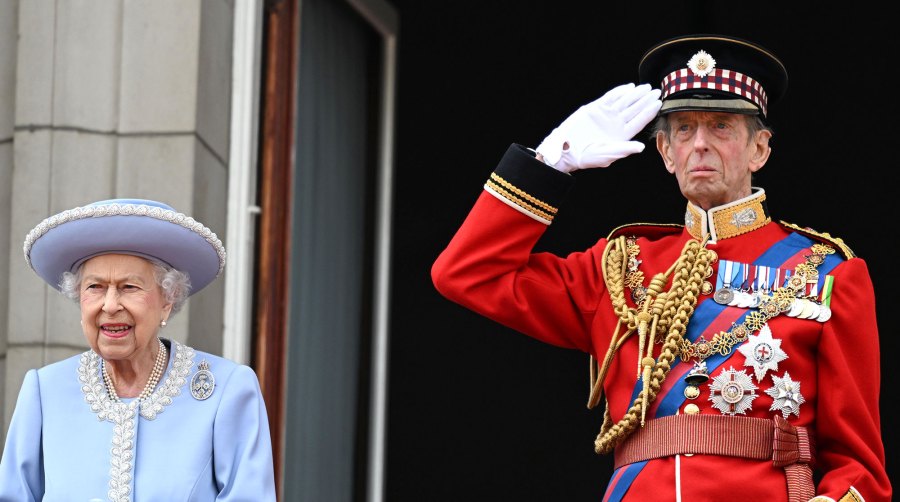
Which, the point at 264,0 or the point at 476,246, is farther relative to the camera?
the point at 264,0

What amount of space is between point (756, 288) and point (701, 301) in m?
0.13

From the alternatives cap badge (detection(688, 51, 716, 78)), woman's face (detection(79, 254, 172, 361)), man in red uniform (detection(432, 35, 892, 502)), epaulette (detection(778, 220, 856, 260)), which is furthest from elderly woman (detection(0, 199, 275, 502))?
epaulette (detection(778, 220, 856, 260))

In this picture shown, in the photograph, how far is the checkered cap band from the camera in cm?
436

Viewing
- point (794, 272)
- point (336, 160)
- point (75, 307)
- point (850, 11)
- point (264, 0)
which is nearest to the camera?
point (794, 272)

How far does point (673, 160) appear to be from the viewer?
4.39m

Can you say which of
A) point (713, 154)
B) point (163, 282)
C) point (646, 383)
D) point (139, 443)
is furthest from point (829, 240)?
point (139, 443)

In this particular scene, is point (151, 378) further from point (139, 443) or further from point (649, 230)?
point (649, 230)

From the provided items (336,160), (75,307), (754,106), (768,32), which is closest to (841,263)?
(754,106)

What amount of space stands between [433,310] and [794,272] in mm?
4462

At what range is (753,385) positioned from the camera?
13.6 feet

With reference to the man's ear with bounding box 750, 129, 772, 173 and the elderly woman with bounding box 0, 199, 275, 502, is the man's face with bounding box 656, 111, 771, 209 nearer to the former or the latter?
the man's ear with bounding box 750, 129, 772, 173

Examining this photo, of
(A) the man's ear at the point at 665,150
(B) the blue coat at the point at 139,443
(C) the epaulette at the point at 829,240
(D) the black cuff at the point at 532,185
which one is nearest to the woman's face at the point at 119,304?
(B) the blue coat at the point at 139,443

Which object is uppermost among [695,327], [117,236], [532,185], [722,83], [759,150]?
[722,83]

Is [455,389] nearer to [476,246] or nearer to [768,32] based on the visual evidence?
[768,32]
